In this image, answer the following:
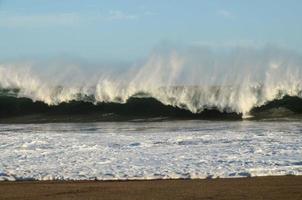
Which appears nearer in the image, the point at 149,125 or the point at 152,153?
the point at 152,153

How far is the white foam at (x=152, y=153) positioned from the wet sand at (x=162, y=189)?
2.04ft

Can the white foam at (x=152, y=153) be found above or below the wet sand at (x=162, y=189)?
above

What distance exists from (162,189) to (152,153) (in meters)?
4.04

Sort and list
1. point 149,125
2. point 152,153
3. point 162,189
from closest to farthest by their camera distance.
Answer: point 162,189, point 152,153, point 149,125

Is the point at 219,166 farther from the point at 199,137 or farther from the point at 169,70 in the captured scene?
the point at 169,70

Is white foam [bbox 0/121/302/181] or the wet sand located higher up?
white foam [bbox 0/121/302/181]

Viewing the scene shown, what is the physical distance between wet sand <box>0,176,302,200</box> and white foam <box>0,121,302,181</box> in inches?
24.5

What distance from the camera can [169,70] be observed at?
32156 mm

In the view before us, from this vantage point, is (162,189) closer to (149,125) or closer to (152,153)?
(152,153)

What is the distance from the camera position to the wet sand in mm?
8117

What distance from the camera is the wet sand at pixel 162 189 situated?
8.12 m

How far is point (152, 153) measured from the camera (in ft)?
41.6

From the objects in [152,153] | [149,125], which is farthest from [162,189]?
[149,125]

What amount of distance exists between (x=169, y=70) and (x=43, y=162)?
20.8 m
